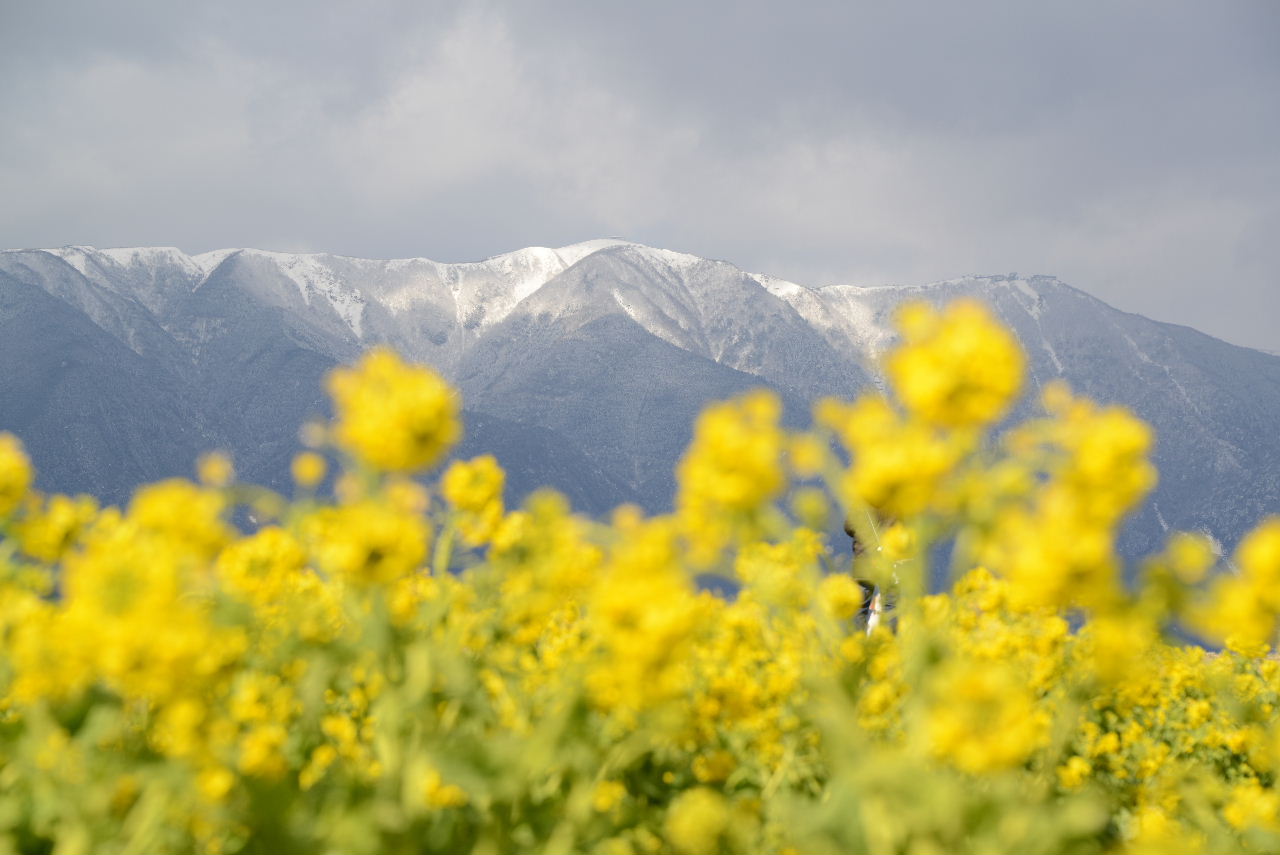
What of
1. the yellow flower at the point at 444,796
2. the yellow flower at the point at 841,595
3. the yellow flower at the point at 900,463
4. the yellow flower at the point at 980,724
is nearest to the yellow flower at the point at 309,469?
the yellow flower at the point at 444,796

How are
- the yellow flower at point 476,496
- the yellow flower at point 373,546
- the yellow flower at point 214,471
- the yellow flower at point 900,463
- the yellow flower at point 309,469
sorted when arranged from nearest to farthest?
1. the yellow flower at point 900,463
2. the yellow flower at point 373,546
3. the yellow flower at point 309,469
4. the yellow flower at point 214,471
5. the yellow flower at point 476,496

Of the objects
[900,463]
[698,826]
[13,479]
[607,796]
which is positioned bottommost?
[607,796]

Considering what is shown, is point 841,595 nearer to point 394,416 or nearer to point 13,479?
point 394,416

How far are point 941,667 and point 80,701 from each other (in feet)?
6.73

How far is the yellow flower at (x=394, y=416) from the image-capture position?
1.93 meters

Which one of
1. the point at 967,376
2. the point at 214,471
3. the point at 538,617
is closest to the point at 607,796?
the point at 538,617

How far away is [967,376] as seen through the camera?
1.79 meters

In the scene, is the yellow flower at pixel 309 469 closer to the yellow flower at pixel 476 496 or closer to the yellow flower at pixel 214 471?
the yellow flower at pixel 214 471

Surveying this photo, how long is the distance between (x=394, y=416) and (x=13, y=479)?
1924mm

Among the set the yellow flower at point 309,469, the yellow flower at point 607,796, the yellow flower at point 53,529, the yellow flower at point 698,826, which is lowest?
the yellow flower at point 607,796

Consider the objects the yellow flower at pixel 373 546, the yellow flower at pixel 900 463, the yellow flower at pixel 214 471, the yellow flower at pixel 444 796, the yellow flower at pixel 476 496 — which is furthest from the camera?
the yellow flower at pixel 476 496

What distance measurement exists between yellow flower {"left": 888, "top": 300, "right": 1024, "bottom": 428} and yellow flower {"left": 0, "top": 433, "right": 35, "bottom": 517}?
289 cm

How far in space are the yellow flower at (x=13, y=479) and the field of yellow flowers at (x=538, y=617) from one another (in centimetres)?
1

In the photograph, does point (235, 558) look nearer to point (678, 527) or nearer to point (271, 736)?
point (271, 736)
